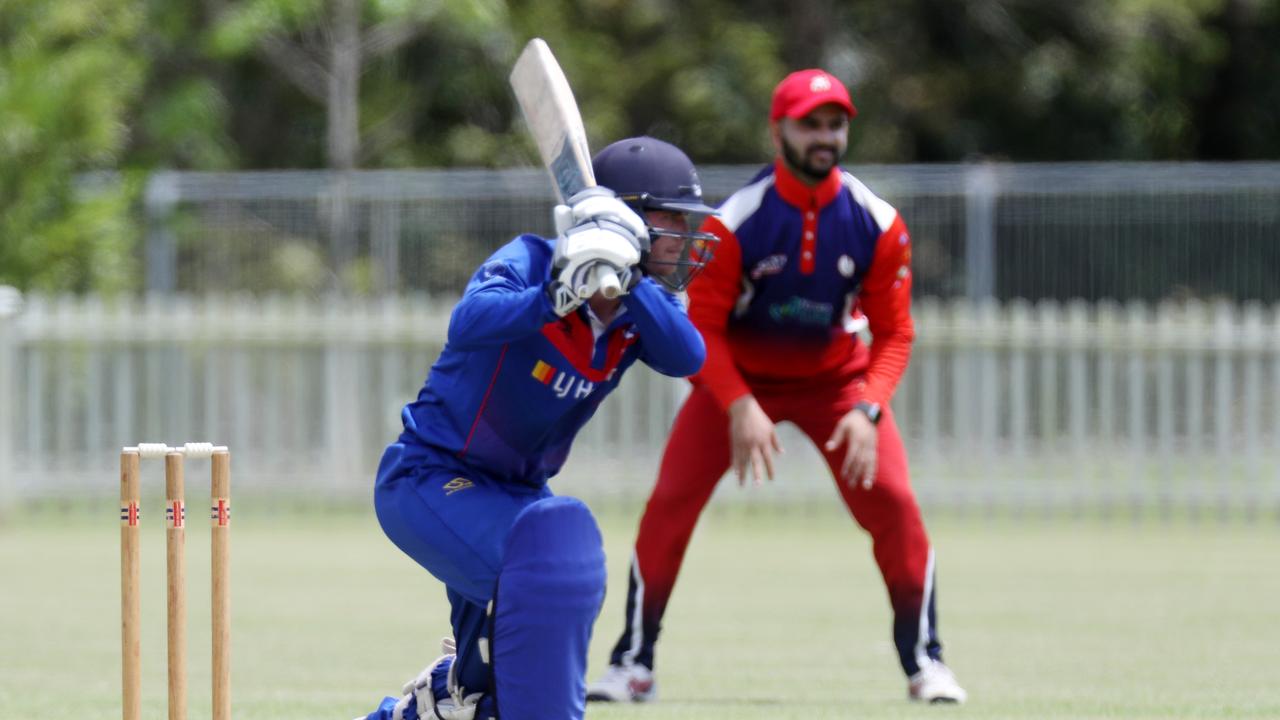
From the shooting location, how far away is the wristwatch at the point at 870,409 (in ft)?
21.7

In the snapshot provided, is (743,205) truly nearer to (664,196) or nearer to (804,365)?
(804,365)

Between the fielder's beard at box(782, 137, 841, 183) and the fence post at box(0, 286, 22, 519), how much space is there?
28.8ft

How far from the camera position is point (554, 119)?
4.77 metres

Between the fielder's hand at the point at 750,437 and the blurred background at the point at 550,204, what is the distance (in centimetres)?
807

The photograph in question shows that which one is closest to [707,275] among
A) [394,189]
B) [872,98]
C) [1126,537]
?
[1126,537]

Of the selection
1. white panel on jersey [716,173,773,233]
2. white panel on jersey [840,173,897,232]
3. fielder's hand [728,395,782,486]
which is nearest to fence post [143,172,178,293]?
white panel on jersey [716,173,773,233]

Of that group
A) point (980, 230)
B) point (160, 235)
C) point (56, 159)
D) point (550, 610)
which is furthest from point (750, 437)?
point (56, 159)

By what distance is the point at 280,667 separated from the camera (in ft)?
25.0

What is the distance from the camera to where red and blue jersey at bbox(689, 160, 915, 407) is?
6.79 metres

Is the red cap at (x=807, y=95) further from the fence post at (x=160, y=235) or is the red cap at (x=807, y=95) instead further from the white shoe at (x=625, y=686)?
the fence post at (x=160, y=235)

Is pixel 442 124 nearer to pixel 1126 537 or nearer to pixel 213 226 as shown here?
pixel 213 226

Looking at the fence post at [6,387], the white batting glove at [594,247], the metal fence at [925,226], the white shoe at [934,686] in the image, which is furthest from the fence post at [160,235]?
the white batting glove at [594,247]

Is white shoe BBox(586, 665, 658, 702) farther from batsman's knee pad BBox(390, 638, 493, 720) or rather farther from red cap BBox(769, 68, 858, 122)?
red cap BBox(769, 68, 858, 122)

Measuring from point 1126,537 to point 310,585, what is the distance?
19.5 ft
